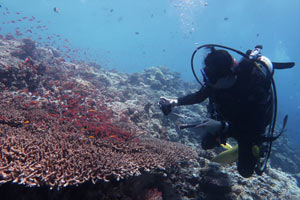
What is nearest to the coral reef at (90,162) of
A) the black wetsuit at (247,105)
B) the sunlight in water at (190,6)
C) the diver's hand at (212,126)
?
the diver's hand at (212,126)

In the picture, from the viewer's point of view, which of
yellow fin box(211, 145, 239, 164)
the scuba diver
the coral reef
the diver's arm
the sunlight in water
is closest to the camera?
the coral reef

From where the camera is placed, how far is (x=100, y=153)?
3.33 metres

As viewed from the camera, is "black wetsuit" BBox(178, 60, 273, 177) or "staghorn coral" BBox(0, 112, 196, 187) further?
"black wetsuit" BBox(178, 60, 273, 177)

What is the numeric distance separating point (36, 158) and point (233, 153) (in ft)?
14.3

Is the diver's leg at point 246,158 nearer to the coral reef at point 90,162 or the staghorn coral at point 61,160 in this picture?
the coral reef at point 90,162

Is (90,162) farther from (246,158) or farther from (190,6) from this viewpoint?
(190,6)

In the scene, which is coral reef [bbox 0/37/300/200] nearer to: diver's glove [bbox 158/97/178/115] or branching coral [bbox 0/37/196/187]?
branching coral [bbox 0/37/196/187]

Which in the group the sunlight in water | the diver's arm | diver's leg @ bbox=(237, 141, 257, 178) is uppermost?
the sunlight in water

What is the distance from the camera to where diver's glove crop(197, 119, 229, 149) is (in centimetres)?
288

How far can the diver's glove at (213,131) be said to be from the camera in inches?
113

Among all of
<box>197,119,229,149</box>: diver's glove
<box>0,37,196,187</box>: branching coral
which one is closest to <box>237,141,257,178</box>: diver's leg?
<box>197,119,229,149</box>: diver's glove

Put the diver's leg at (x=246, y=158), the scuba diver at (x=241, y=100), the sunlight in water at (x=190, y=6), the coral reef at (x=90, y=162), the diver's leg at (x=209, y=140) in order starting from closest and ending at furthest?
the coral reef at (x=90, y=162) → the scuba diver at (x=241, y=100) → the diver's leg at (x=209, y=140) → the diver's leg at (x=246, y=158) → the sunlight in water at (x=190, y=6)

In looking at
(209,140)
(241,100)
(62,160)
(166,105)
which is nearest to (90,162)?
(62,160)

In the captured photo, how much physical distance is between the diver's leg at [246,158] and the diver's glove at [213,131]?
0.52 m
